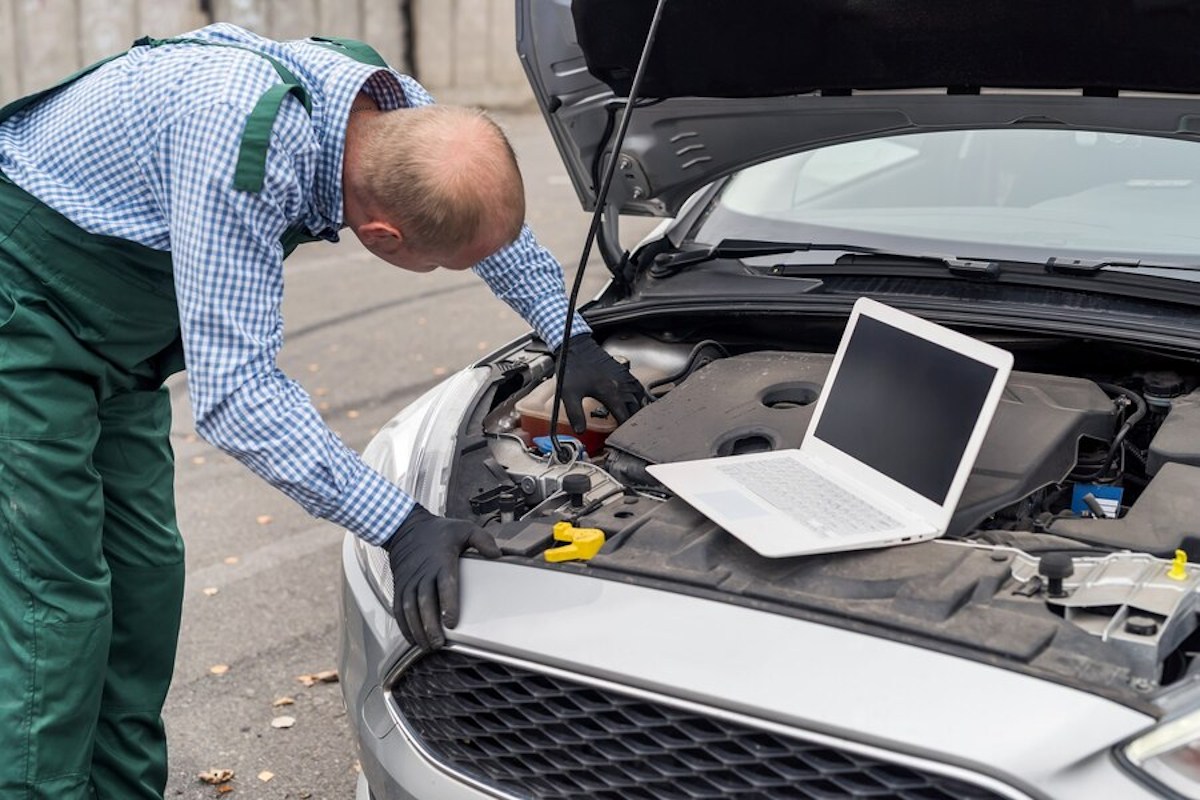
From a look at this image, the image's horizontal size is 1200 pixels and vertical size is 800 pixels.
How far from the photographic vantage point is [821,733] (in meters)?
1.63

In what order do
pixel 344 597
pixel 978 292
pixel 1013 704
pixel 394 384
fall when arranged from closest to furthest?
pixel 1013 704 < pixel 344 597 < pixel 978 292 < pixel 394 384

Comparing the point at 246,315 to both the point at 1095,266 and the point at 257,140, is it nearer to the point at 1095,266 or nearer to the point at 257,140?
the point at 257,140

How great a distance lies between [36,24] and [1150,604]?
9.03m

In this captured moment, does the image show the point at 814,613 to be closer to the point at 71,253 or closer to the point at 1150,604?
the point at 1150,604

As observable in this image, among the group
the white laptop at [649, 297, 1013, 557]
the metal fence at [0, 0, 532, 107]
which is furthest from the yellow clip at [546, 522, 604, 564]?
the metal fence at [0, 0, 532, 107]

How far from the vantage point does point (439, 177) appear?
2.03 metres

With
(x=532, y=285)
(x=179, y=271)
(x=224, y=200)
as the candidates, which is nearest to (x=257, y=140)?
(x=224, y=200)

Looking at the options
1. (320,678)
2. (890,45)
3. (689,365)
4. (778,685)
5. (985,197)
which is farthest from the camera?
(320,678)

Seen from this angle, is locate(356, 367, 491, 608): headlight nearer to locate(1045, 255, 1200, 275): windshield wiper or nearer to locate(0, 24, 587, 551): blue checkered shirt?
locate(0, 24, 587, 551): blue checkered shirt

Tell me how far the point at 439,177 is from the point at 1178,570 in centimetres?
122

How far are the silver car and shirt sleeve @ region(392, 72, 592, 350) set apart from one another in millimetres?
100

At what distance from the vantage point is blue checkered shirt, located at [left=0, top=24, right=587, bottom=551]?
198 cm

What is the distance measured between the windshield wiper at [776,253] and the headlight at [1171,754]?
1311mm

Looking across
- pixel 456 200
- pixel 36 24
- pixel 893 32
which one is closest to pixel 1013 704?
pixel 456 200
